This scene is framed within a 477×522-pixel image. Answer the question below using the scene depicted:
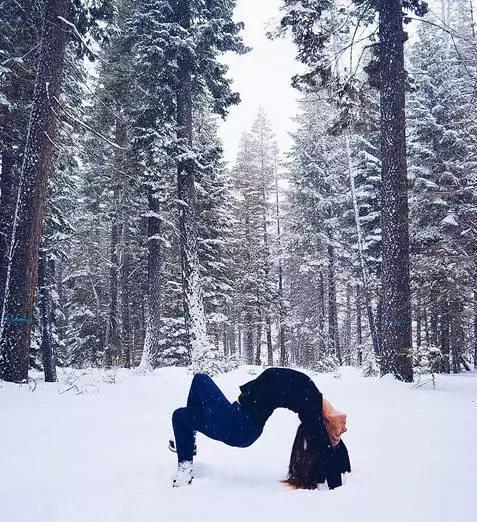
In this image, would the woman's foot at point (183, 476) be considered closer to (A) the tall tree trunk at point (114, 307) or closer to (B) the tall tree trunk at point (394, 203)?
(B) the tall tree trunk at point (394, 203)

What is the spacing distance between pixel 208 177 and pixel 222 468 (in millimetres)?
16650

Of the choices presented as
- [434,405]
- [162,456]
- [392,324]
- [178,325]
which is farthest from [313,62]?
[178,325]

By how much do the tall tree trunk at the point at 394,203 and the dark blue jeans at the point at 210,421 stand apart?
6.52 m

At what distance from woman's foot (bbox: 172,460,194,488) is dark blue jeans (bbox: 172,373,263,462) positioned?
4cm

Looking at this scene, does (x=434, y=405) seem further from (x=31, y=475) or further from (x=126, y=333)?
(x=126, y=333)

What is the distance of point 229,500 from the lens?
9.66 ft

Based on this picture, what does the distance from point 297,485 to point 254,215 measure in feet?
99.1

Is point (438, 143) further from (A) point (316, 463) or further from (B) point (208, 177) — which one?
(A) point (316, 463)

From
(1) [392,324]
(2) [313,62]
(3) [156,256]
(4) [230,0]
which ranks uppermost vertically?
(4) [230,0]

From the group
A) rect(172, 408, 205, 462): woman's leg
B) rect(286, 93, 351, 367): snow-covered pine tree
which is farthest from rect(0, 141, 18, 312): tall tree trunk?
rect(286, 93, 351, 367): snow-covered pine tree

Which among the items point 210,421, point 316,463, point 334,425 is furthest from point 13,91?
point 316,463

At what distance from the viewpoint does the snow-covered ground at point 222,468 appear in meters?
2.74

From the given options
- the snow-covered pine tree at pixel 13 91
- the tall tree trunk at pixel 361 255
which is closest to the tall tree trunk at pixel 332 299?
the tall tree trunk at pixel 361 255

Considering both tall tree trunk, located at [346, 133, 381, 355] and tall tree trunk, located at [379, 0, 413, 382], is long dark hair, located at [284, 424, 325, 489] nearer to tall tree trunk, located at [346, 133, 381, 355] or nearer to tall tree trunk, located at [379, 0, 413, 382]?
tall tree trunk, located at [379, 0, 413, 382]
